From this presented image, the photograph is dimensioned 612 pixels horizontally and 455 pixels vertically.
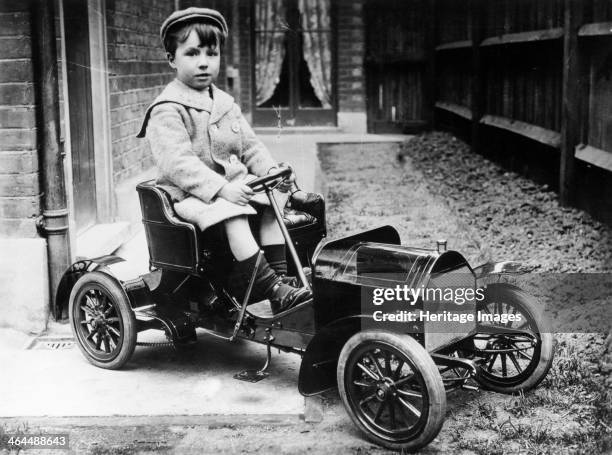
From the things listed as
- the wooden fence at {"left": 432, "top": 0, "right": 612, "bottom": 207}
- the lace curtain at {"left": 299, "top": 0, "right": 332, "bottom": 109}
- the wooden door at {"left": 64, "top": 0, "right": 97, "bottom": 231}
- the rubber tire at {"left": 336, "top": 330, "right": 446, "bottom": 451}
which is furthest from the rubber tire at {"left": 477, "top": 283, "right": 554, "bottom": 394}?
the lace curtain at {"left": 299, "top": 0, "right": 332, "bottom": 109}

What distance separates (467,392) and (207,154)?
1734 mm

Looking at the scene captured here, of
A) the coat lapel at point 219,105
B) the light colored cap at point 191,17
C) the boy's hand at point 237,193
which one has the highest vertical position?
the light colored cap at point 191,17

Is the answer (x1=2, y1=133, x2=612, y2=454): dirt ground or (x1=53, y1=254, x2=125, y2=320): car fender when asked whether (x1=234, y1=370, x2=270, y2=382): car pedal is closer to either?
(x1=2, y1=133, x2=612, y2=454): dirt ground

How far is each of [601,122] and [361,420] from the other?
13.5 ft

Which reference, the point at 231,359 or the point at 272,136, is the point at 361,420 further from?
the point at 272,136

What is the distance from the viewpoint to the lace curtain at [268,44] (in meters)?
14.1

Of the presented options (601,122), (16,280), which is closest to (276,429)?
(16,280)

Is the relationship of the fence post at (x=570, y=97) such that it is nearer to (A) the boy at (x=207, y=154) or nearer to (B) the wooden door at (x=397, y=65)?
(A) the boy at (x=207, y=154)

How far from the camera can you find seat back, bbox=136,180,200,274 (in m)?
3.77

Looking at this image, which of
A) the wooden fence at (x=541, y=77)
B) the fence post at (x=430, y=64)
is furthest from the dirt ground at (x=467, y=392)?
the fence post at (x=430, y=64)

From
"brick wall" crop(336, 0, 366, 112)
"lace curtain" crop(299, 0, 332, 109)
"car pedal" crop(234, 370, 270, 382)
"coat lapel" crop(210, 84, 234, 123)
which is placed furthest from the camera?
"lace curtain" crop(299, 0, 332, 109)

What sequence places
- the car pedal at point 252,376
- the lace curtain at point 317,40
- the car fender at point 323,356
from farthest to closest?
the lace curtain at point 317,40, the car pedal at point 252,376, the car fender at point 323,356

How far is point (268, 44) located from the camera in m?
14.2

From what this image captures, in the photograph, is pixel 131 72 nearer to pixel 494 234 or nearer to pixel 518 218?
pixel 494 234
